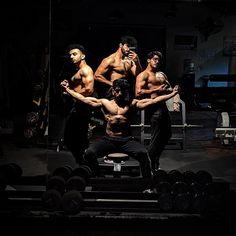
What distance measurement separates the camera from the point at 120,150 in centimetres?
595

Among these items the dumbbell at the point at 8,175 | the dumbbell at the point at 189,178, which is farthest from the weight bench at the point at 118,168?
the dumbbell at the point at 8,175

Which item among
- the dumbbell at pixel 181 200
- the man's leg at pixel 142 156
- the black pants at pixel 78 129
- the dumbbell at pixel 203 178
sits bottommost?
the dumbbell at pixel 181 200

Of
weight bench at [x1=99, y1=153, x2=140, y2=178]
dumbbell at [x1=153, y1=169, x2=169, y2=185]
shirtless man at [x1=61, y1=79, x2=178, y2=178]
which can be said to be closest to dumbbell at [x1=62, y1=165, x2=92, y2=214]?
shirtless man at [x1=61, y1=79, x2=178, y2=178]

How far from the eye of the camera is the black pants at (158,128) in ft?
21.7

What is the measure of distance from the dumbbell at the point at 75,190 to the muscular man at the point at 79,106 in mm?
873

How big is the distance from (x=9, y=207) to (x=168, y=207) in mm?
1920

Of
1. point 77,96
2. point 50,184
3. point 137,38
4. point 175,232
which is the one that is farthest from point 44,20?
point 175,232

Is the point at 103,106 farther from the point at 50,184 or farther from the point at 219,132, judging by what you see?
the point at 219,132

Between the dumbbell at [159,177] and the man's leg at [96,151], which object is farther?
the man's leg at [96,151]

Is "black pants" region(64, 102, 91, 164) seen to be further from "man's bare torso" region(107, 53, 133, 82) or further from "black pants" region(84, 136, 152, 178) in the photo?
"man's bare torso" region(107, 53, 133, 82)

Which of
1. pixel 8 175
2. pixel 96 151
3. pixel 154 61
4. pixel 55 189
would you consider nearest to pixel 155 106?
pixel 154 61

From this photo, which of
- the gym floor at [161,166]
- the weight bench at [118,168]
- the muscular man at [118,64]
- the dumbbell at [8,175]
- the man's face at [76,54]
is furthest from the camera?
the muscular man at [118,64]

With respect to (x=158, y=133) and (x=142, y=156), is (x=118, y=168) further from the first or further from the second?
(x=158, y=133)

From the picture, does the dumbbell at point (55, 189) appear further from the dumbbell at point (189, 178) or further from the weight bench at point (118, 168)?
the dumbbell at point (189, 178)
